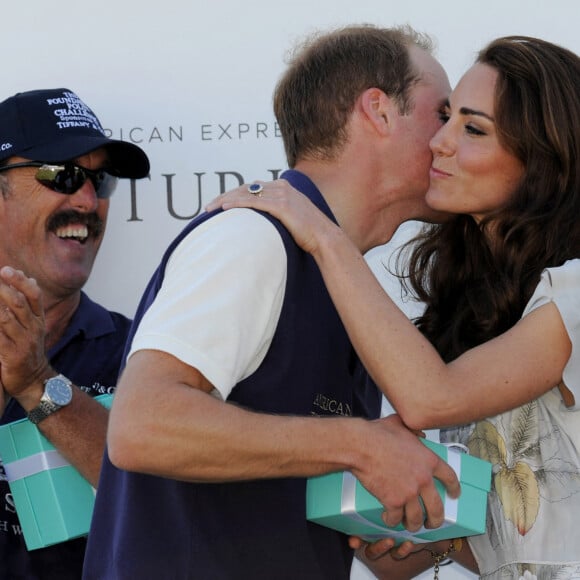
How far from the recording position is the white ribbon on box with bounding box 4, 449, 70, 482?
2.09 metres

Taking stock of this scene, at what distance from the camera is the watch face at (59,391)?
218 cm

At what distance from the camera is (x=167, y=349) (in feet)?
4.99

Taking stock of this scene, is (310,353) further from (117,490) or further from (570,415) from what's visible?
(570,415)

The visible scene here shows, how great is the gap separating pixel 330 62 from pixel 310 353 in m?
0.64

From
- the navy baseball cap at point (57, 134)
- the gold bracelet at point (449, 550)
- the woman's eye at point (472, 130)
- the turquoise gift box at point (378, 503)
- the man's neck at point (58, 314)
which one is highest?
the woman's eye at point (472, 130)

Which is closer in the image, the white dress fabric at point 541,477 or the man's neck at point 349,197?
the white dress fabric at point 541,477

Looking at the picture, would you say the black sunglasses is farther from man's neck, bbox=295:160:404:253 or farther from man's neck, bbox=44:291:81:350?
man's neck, bbox=295:160:404:253

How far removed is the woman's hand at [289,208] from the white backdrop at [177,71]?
782 mm

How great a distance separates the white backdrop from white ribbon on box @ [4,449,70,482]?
0.57 metres

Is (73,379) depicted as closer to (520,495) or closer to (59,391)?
(59,391)

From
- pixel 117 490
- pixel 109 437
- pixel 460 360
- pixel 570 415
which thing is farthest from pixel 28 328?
pixel 570 415

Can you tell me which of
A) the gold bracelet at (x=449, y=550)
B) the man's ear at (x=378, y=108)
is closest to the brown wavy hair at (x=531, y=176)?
the man's ear at (x=378, y=108)

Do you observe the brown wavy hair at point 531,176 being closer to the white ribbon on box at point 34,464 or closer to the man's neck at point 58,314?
the white ribbon on box at point 34,464

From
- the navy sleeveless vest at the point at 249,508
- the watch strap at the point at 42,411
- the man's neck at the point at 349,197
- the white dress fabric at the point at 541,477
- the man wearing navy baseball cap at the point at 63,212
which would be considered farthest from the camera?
the man wearing navy baseball cap at the point at 63,212
